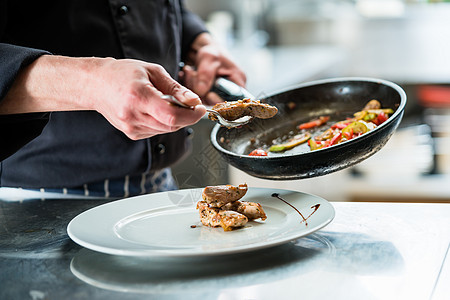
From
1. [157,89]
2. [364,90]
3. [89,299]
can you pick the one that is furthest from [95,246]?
[364,90]

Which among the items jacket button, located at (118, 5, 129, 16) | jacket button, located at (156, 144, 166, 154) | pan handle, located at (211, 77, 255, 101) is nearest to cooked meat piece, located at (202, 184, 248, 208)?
pan handle, located at (211, 77, 255, 101)

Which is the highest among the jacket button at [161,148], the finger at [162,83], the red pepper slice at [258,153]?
the finger at [162,83]

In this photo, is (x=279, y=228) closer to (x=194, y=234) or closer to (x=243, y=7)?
(x=194, y=234)

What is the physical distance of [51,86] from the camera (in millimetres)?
1042

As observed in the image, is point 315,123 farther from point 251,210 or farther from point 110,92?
point 110,92

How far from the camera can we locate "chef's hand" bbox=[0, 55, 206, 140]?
0.92 metres

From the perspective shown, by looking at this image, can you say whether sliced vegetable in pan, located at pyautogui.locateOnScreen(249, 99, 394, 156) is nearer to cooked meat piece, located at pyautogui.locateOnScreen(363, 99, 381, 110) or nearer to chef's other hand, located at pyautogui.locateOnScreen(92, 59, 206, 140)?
cooked meat piece, located at pyautogui.locateOnScreen(363, 99, 381, 110)

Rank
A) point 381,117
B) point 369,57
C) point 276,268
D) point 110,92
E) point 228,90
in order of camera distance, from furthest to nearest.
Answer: point 369,57, point 228,90, point 381,117, point 110,92, point 276,268

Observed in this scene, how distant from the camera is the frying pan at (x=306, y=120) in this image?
1046mm

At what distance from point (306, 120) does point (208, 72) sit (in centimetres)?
31

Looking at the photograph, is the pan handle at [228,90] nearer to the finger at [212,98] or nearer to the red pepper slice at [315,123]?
the finger at [212,98]

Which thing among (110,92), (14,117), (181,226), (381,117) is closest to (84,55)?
(14,117)

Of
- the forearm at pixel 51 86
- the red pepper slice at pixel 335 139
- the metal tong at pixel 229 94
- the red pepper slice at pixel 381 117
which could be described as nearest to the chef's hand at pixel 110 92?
the forearm at pixel 51 86

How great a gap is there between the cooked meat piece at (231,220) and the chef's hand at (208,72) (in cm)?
61
